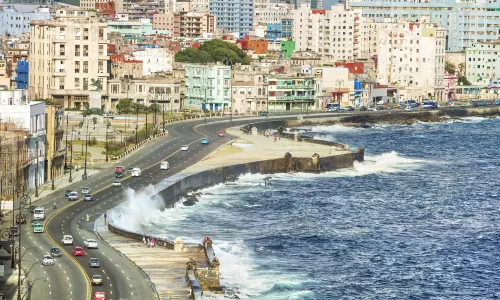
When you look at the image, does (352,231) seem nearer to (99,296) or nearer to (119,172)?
(119,172)

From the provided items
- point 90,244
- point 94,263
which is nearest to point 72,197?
point 90,244

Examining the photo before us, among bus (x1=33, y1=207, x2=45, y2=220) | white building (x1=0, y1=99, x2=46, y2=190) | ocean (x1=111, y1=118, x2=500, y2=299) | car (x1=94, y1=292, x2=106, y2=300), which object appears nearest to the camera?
car (x1=94, y1=292, x2=106, y2=300)

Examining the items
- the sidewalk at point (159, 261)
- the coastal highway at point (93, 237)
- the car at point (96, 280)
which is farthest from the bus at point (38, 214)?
the car at point (96, 280)

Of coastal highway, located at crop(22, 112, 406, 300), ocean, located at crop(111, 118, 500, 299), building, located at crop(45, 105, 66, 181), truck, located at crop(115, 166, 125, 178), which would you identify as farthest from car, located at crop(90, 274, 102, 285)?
truck, located at crop(115, 166, 125, 178)

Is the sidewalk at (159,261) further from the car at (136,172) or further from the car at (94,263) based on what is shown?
the car at (136,172)

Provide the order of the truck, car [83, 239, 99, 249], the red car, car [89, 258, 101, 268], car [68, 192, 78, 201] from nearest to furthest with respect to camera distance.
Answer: car [89, 258, 101, 268], the red car, car [83, 239, 99, 249], car [68, 192, 78, 201], the truck

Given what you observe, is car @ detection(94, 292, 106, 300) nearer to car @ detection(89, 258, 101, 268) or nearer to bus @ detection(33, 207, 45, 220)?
car @ detection(89, 258, 101, 268)
